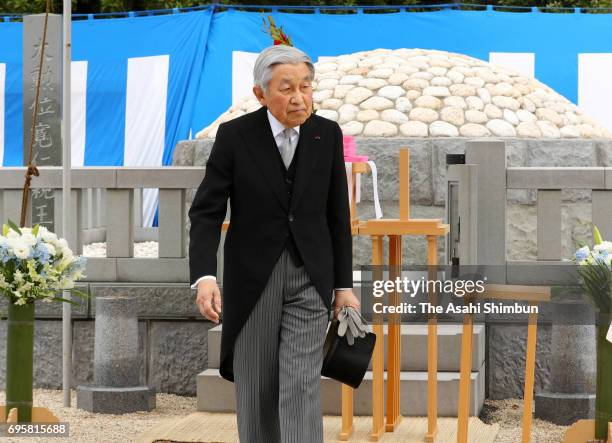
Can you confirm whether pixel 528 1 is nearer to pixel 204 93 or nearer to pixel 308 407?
pixel 204 93

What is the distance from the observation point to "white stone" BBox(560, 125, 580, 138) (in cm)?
1050

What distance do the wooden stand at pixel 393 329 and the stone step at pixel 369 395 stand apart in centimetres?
41

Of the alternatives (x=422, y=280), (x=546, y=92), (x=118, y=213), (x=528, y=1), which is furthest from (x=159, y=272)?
(x=528, y=1)

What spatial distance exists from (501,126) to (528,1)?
379 inches

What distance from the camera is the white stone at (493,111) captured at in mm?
10434

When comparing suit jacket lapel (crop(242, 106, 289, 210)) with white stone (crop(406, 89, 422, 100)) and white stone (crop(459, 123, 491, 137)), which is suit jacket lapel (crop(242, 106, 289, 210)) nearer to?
white stone (crop(459, 123, 491, 137))

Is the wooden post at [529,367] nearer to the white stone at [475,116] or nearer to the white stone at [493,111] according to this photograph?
the white stone at [475,116]

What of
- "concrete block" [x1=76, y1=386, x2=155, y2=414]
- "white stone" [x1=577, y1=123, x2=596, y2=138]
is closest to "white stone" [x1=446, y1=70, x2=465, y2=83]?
"white stone" [x1=577, y1=123, x2=596, y2=138]

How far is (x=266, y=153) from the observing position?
13.7 ft

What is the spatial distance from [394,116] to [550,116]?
1530 mm

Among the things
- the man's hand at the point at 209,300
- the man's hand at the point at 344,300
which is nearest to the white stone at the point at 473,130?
the man's hand at the point at 344,300

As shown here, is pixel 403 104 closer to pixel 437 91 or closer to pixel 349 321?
pixel 437 91

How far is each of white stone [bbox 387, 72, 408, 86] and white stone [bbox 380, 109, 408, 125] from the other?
56 cm

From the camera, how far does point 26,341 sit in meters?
6.31
